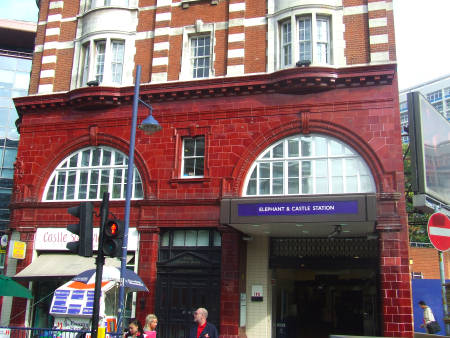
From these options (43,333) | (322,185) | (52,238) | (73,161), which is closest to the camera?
(43,333)

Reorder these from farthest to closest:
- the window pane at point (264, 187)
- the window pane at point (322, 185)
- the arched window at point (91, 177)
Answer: the arched window at point (91, 177), the window pane at point (264, 187), the window pane at point (322, 185)

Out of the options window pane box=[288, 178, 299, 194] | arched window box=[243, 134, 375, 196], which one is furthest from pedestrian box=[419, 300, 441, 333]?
window pane box=[288, 178, 299, 194]

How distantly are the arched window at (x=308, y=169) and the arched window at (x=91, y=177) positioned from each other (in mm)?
4755

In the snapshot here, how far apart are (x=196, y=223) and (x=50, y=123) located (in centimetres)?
790

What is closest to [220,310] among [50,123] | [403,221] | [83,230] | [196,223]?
[196,223]

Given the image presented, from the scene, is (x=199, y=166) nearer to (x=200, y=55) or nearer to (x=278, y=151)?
(x=278, y=151)

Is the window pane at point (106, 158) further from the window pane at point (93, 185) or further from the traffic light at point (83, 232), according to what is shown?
the traffic light at point (83, 232)

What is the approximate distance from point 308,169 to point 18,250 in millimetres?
11295

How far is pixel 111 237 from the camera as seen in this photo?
381 inches

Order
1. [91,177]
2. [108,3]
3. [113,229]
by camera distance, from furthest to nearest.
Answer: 1. [108,3]
2. [91,177]
3. [113,229]

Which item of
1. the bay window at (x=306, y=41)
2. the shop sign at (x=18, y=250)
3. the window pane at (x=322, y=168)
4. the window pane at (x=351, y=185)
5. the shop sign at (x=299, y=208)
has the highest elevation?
the bay window at (x=306, y=41)

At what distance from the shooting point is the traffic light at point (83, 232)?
9383 mm

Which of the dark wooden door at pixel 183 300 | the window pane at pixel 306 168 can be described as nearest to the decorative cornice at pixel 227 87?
the window pane at pixel 306 168

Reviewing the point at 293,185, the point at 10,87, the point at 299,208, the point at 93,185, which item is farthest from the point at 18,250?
the point at 10,87
